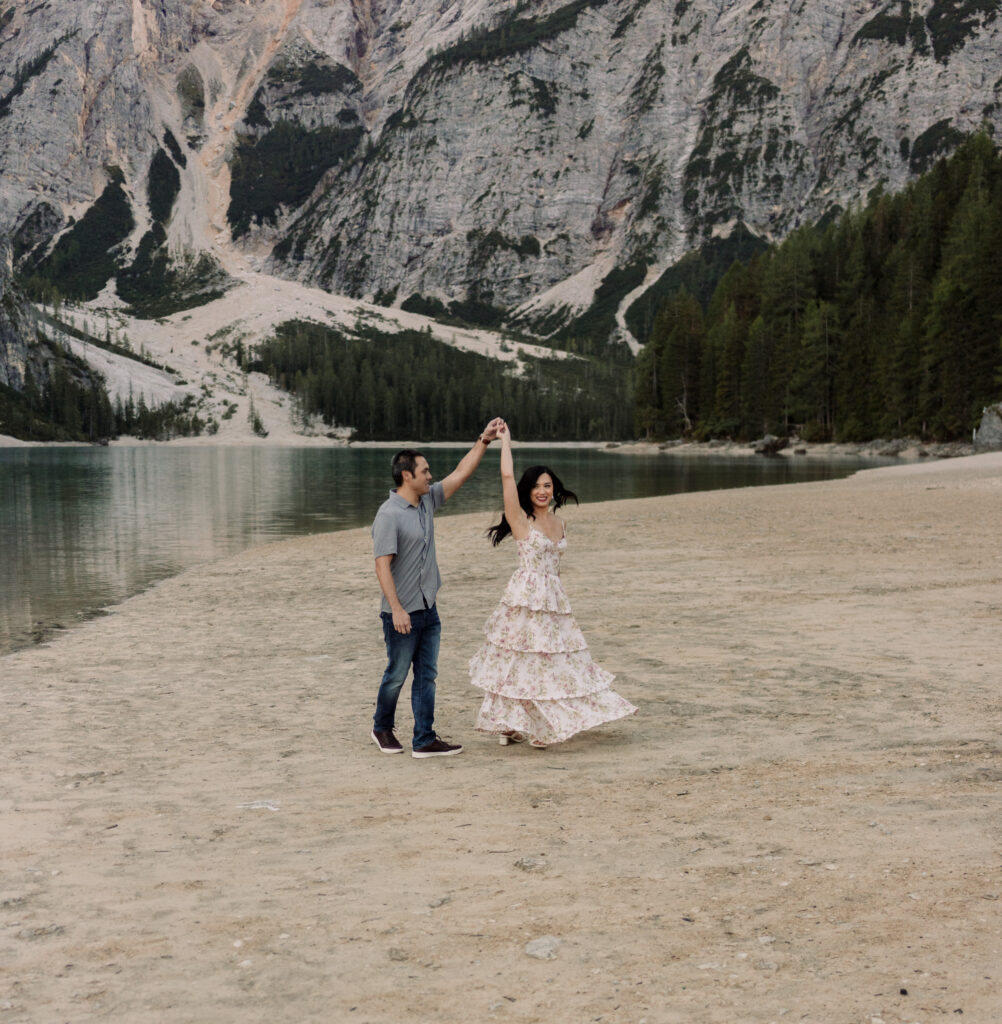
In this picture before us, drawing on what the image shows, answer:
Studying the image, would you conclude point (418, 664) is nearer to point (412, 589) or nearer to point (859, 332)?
point (412, 589)

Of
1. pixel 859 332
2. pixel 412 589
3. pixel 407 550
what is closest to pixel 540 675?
pixel 412 589

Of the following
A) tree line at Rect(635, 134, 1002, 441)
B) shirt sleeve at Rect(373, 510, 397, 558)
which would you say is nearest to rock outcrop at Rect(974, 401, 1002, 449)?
tree line at Rect(635, 134, 1002, 441)

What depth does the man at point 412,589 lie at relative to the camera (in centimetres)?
915

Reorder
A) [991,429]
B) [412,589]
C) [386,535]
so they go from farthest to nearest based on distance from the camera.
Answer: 1. [991,429]
2. [412,589]
3. [386,535]

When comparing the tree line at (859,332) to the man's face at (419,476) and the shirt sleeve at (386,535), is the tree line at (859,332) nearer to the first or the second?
the man's face at (419,476)

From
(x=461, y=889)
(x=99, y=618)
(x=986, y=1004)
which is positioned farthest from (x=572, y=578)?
(x=986, y=1004)

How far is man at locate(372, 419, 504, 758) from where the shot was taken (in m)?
9.15

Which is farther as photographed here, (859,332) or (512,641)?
(859,332)

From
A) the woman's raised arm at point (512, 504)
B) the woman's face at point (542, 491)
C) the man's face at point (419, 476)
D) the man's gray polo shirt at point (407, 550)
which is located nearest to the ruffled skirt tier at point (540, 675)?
the woman's raised arm at point (512, 504)

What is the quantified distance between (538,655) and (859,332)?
107966mm

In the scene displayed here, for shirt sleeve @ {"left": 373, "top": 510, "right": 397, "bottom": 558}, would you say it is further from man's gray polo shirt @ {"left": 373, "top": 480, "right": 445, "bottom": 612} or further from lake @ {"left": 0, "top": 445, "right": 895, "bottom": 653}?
lake @ {"left": 0, "top": 445, "right": 895, "bottom": 653}

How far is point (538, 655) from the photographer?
9.59 meters

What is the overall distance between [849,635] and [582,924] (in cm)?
1005

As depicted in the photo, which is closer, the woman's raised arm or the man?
the man
